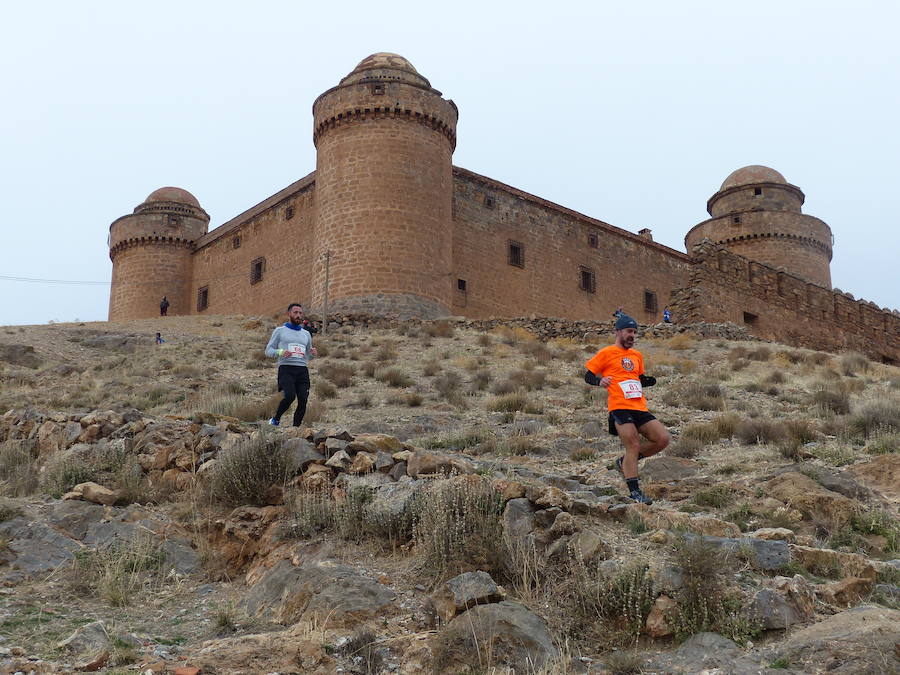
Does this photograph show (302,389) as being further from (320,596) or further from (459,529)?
(320,596)

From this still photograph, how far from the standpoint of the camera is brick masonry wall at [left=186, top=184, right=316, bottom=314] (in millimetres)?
31344

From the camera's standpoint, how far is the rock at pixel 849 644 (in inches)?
175

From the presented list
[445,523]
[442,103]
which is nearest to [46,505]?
[445,523]

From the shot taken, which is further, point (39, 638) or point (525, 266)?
point (525, 266)

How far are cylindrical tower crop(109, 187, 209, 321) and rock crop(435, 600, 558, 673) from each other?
3455cm

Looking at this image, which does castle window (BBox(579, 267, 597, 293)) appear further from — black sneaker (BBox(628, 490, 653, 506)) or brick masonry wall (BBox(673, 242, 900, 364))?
black sneaker (BBox(628, 490, 653, 506))

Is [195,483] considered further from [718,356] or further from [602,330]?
[602,330]

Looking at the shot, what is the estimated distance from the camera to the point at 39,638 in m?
5.39

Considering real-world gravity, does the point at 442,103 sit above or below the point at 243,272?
above

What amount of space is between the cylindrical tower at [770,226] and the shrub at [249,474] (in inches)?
1382

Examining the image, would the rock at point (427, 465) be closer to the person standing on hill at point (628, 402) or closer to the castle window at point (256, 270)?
the person standing on hill at point (628, 402)

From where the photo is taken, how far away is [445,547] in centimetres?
589

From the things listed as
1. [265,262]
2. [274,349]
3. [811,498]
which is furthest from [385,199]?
[811,498]

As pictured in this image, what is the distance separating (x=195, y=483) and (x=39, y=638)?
8.58 ft
